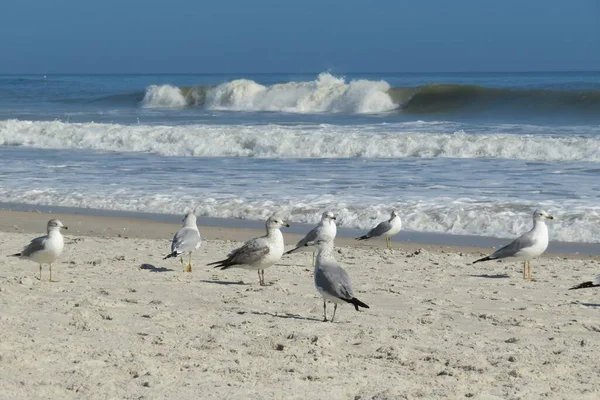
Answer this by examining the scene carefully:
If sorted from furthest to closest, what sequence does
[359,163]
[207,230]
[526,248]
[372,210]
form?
1. [359,163]
2. [372,210]
3. [207,230]
4. [526,248]

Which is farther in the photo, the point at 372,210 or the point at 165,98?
the point at 165,98

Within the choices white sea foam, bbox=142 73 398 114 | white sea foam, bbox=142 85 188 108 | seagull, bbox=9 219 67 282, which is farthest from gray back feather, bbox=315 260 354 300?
white sea foam, bbox=142 85 188 108

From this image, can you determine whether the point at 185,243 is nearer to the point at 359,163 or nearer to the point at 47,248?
the point at 47,248

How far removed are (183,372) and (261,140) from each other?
51.1 feet

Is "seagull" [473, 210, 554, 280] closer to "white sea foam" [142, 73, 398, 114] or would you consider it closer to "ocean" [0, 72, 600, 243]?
"ocean" [0, 72, 600, 243]

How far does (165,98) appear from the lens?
42.1m

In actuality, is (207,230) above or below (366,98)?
below

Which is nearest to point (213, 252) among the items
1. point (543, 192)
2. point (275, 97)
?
point (543, 192)

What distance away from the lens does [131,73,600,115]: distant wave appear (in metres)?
29.3

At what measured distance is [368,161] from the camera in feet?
56.8

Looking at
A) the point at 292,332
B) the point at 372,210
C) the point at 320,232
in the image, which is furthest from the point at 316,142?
the point at 292,332

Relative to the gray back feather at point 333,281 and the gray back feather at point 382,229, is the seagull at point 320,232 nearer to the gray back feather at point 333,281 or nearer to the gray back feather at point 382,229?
the gray back feather at point 382,229

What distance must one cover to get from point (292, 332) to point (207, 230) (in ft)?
16.7

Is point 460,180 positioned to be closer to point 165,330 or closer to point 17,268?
point 17,268
